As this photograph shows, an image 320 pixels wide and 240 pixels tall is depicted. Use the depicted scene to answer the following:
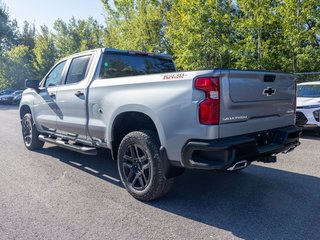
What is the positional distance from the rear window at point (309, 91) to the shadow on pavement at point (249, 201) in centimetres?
449

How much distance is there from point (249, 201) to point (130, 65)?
2.85 metres

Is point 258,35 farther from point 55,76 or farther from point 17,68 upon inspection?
point 17,68

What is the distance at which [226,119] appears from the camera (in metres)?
3.10

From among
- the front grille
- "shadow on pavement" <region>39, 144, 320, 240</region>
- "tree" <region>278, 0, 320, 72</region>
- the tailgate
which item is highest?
"tree" <region>278, 0, 320, 72</region>

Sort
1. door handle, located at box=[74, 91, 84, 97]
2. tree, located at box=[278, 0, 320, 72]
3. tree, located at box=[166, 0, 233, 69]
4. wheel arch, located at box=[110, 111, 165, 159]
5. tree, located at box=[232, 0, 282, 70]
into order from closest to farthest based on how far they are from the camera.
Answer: wheel arch, located at box=[110, 111, 165, 159]
door handle, located at box=[74, 91, 84, 97]
tree, located at box=[278, 0, 320, 72]
tree, located at box=[232, 0, 282, 70]
tree, located at box=[166, 0, 233, 69]

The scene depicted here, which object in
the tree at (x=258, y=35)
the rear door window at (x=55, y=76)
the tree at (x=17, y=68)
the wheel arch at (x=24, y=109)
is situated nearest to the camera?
the rear door window at (x=55, y=76)

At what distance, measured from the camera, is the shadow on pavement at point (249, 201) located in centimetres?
306

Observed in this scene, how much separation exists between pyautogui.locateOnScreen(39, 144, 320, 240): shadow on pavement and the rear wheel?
1.91 m

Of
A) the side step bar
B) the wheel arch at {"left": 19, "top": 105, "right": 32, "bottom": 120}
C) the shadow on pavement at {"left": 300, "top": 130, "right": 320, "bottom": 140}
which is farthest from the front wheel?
the shadow on pavement at {"left": 300, "top": 130, "right": 320, "bottom": 140}

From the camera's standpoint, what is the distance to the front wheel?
354 cm

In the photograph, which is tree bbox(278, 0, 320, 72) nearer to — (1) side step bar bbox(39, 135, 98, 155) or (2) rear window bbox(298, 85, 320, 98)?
(2) rear window bbox(298, 85, 320, 98)

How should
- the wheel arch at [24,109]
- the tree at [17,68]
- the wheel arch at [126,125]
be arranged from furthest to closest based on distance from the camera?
1. the tree at [17,68]
2. the wheel arch at [24,109]
3. the wheel arch at [126,125]

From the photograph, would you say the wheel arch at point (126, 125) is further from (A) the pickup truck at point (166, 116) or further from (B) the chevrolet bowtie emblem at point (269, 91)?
(B) the chevrolet bowtie emblem at point (269, 91)

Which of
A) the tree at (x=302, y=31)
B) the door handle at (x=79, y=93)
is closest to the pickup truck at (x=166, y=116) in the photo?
the door handle at (x=79, y=93)
